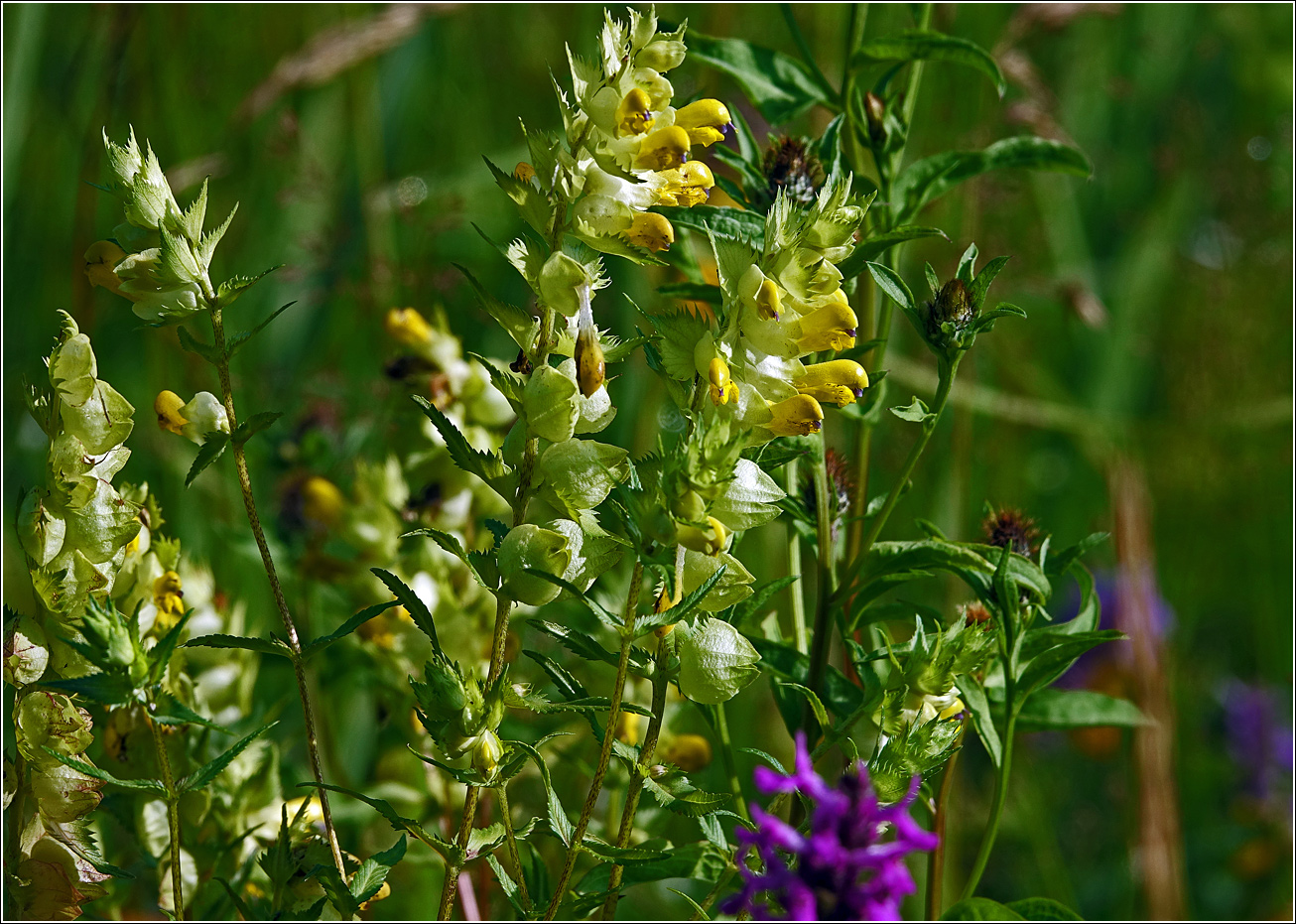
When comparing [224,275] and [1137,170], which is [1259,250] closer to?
[1137,170]

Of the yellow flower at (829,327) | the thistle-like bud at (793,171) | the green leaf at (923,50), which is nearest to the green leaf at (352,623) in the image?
the yellow flower at (829,327)

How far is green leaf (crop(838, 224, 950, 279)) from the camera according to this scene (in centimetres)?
63

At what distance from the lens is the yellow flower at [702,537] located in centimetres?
50

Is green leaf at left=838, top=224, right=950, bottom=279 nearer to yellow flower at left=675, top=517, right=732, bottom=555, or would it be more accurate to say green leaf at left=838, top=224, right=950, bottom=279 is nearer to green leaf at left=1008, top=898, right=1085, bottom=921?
yellow flower at left=675, top=517, right=732, bottom=555

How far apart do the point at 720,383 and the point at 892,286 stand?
17 cm

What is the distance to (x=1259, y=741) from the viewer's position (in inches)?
70.2

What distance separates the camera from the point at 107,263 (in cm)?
61

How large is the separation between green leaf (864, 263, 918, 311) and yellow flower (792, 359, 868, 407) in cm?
6

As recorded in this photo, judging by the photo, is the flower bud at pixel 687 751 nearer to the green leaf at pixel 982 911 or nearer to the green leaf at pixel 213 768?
the green leaf at pixel 982 911

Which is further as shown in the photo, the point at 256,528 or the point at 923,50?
the point at 923,50

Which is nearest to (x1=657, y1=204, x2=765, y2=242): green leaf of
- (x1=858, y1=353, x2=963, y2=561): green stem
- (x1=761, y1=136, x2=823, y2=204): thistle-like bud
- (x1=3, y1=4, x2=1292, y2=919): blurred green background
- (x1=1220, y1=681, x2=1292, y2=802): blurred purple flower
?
(x1=761, y1=136, x2=823, y2=204): thistle-like bud

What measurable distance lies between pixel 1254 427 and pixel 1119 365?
0.24 metres

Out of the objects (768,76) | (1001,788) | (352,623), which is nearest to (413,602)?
(352,623)

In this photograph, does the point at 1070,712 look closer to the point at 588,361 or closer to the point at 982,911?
the point at 982,911
